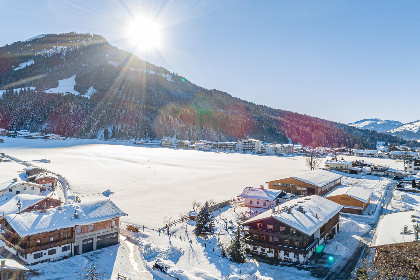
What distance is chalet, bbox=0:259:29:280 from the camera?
51.3ft

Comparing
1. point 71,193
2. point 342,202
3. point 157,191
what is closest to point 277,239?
point 342,202

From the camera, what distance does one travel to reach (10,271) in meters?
16.1

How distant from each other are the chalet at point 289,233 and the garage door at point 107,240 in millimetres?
12243

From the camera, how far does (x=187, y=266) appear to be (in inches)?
870

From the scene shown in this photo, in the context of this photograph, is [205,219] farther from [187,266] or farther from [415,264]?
[415,264]

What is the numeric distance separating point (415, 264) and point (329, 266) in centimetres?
891

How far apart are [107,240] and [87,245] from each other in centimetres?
169

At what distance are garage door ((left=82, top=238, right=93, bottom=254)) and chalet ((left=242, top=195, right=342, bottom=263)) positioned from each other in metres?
13.9

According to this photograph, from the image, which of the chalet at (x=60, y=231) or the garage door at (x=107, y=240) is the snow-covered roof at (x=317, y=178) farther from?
the chalet at (x=60, y=231)

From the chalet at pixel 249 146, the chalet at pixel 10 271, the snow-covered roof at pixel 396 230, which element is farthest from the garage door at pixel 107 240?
the chalet at pixel 249 146

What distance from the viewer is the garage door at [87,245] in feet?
80.1

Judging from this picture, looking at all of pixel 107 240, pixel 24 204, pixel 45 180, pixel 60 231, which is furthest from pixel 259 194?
pixel 45 180

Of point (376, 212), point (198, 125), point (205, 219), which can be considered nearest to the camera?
point (205, 219)

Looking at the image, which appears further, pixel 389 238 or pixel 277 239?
pixel 277 239
